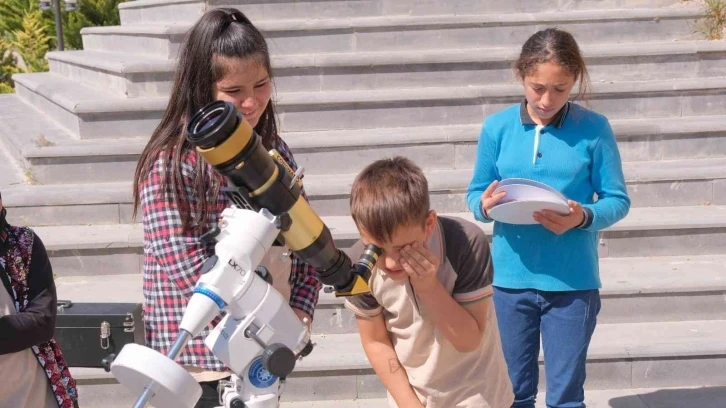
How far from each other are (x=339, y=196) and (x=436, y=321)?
288 cm

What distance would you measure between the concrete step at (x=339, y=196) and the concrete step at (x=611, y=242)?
0.21m

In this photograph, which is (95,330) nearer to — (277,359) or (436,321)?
(436,321)

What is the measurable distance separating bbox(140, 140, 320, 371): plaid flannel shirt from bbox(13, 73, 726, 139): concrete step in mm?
3693

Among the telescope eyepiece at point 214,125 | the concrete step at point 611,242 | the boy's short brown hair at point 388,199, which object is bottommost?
the concrete step at point 611,242

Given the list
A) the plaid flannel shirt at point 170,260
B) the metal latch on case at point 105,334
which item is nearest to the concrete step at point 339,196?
the metal latch on case at point 105,334

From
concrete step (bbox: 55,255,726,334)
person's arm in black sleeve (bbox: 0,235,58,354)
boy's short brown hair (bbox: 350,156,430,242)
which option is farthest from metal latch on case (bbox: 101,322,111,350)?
concrete step (bbox: 55,255,726,334)

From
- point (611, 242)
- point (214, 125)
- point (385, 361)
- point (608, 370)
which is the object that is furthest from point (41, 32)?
point (214, 125)

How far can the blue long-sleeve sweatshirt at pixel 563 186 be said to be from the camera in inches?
119

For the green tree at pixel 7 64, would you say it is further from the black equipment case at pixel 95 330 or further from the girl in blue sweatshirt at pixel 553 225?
the girl in blue sweatshirt at pixel 553 225

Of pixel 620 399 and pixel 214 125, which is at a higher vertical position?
pixel 214 125

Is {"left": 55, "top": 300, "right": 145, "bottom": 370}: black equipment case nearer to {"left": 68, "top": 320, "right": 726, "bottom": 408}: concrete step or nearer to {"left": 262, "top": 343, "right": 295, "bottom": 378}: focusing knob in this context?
{"left": 262, "top": 343, "right": 295, "bottom": 378}: focusing knob

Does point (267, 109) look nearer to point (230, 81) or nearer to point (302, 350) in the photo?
point (230, 81)

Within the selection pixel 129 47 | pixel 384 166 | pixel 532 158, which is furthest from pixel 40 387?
pixel 129 47

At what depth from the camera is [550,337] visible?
10.1 ft
